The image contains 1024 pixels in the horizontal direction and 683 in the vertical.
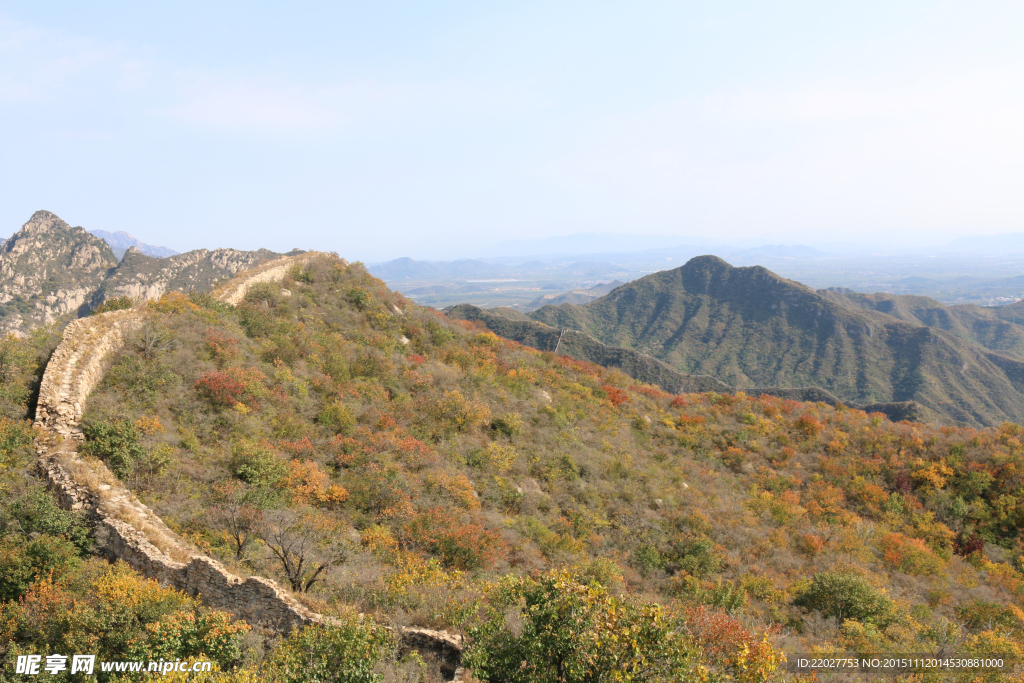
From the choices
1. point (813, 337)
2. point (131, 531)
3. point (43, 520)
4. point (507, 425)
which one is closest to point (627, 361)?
point (507, 425)

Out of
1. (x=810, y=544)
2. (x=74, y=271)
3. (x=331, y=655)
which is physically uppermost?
(x=74, y=271)

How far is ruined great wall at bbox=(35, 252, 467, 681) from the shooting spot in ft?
22.2

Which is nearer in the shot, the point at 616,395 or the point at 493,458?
the point at 493,458

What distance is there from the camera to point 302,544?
8.26 meters

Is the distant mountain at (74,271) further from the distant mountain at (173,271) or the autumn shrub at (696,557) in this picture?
the autumn shrub at (696,557)

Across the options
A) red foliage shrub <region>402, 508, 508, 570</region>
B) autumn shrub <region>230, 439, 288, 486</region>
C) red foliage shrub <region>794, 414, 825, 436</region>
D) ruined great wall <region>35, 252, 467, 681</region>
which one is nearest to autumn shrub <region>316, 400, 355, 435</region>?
autumn shrub <region>230, 439, 288, 486</region>

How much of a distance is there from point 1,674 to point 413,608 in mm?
5118

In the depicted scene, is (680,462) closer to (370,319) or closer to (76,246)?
(370,319)

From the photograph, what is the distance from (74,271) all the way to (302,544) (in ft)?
307

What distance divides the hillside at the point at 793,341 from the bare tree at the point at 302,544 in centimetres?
10238

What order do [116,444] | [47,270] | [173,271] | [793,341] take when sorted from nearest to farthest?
[116,444]
[47,270]
[173,271]
[793,341]

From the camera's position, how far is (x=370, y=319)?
74.2 ft

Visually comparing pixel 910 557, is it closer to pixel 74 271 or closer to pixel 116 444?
pixel 116 444

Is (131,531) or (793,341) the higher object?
(131,531)
